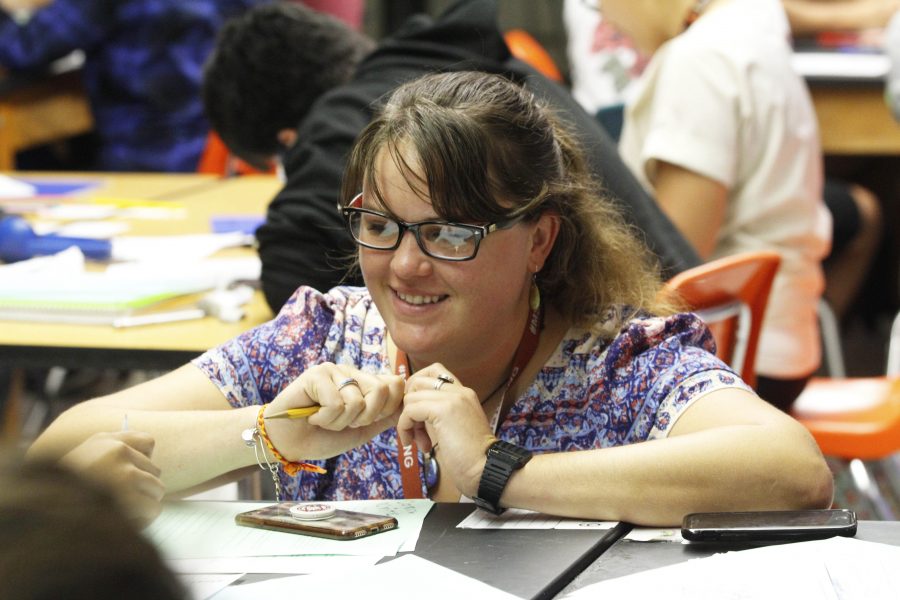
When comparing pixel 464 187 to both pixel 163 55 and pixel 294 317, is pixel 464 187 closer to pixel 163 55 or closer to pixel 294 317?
pixel 294 317

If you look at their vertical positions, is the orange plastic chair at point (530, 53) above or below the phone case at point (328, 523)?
below

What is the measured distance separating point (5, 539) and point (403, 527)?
879 mm

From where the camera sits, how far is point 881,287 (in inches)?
215

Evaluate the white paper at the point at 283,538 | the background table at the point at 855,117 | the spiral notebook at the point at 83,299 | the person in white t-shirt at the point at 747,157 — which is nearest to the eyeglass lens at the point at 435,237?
the white paper at the point at 283,538

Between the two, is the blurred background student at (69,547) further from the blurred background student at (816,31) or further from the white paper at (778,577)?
the blurred background student at (816,31)

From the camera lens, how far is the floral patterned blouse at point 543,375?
1724mm

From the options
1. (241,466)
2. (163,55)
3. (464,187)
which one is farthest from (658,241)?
(163,55)

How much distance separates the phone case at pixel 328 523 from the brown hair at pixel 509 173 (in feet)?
1.41

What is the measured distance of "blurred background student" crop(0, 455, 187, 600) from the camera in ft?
2.06

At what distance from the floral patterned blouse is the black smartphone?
252 mm

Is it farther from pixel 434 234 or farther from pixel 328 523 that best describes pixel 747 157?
pixel 328 523

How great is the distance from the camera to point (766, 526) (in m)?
1.39

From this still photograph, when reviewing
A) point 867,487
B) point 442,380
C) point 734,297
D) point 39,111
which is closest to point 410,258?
point 442,380

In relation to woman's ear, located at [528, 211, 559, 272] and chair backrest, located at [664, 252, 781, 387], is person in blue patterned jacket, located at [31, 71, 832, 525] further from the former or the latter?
chair backrest, located at [664, 252, 781, 387]
